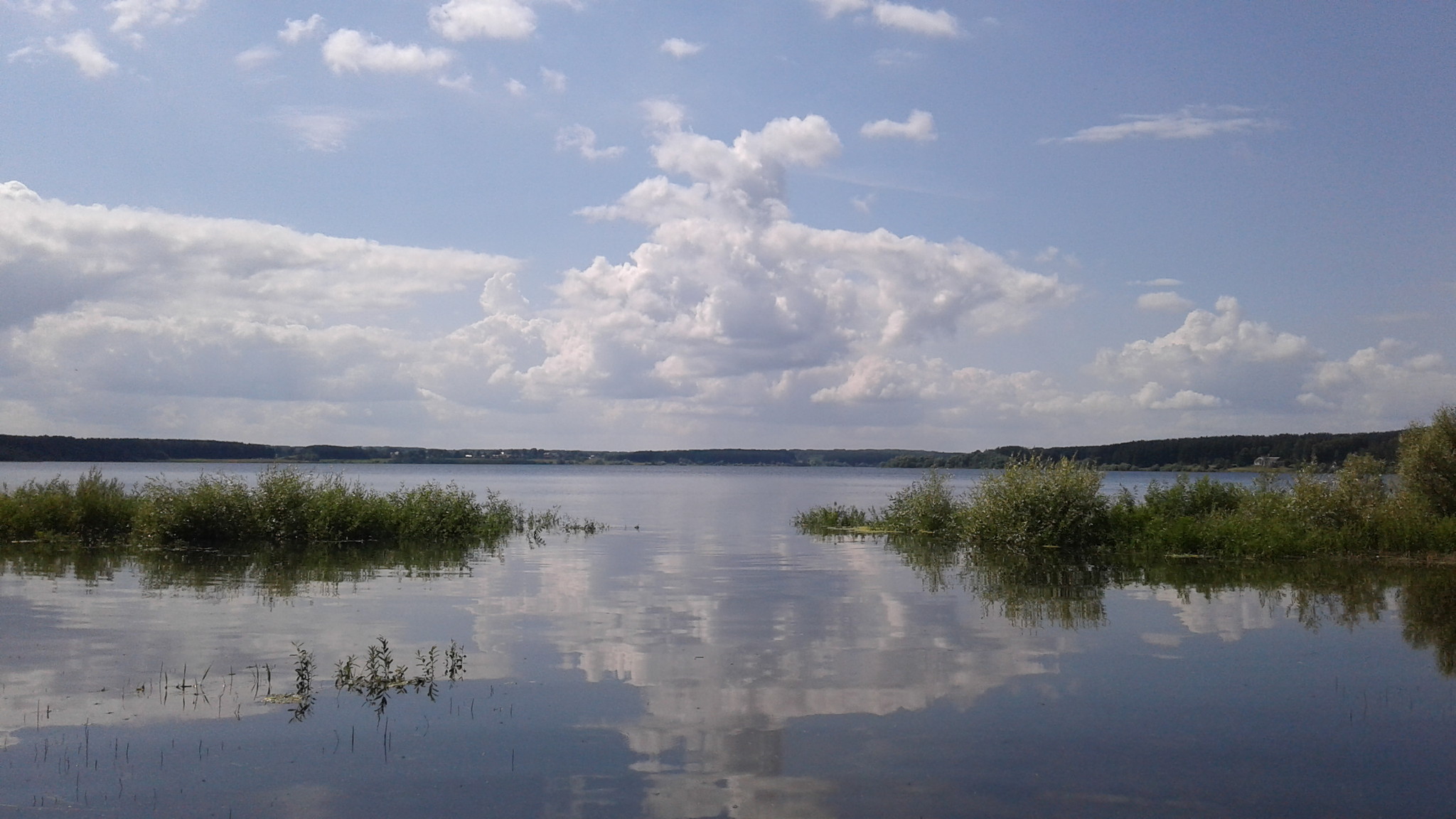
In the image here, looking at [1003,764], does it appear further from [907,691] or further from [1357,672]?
[1357,672]

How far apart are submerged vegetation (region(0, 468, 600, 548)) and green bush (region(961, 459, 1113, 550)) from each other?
19883mm

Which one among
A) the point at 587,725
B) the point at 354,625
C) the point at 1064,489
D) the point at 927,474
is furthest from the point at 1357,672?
the point at 927,474

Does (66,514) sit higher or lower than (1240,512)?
lower

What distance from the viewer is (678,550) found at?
1491 inches

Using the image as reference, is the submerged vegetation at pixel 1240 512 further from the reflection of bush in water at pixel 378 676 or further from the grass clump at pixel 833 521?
the reflection of bush in water at pixel 378 676

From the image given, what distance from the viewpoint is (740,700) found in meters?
14.2

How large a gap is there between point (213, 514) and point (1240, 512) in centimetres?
3396

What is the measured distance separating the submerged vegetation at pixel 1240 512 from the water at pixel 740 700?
4.97 meters

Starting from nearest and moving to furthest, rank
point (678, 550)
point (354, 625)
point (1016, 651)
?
point (1016, 651) < point (354, 625) < point (678, 550)

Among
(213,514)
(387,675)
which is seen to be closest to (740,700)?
(387,675)

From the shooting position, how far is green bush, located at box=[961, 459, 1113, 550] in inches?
1368

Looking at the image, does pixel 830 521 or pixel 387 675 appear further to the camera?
pixel 830 521

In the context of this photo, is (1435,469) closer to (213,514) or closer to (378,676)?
(378,676)

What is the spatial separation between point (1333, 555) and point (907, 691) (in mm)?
22216
